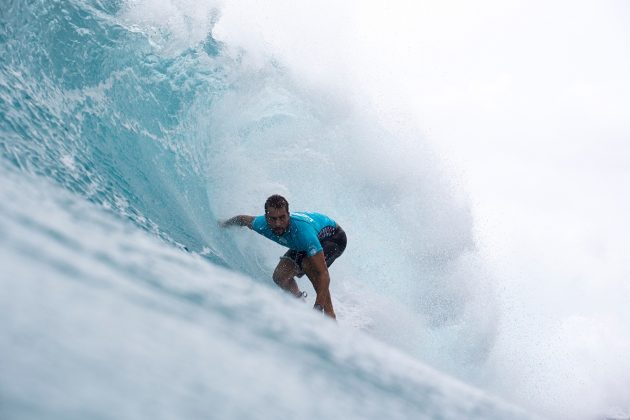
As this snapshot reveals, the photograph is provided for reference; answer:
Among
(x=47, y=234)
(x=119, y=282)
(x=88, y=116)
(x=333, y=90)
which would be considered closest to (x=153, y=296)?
(x=119, y=282)

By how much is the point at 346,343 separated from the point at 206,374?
122cm

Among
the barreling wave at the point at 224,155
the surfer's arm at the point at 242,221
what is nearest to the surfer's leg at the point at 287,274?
the surfer's arm at the point at 242,221

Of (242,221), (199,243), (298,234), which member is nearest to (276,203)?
(298,234)

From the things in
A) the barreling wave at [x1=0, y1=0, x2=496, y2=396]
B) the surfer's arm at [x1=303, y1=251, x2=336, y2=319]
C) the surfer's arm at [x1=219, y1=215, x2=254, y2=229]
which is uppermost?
the barreling wave at [x1=0, y1=0, x2=496, y2=396]

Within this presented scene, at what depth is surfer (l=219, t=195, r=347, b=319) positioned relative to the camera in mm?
4852

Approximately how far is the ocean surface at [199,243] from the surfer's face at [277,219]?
0.42 metres

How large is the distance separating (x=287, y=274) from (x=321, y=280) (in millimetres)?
574

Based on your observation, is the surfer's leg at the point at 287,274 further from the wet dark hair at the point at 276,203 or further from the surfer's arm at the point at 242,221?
the wet dark hair at the point at 276,203

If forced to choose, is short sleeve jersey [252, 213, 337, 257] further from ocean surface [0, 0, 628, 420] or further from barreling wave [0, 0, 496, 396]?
barreling wave [0, 0, 496, 396]

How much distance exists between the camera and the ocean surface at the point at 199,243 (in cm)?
166

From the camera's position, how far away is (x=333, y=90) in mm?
9461

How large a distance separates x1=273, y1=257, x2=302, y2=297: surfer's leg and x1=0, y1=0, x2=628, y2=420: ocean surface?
541 mm

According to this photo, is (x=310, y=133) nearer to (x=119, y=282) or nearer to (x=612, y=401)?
(x=119, y=282)

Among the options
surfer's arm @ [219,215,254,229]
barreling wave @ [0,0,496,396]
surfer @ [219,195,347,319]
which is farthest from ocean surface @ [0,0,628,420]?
surfer @ [219,195,347,319]
